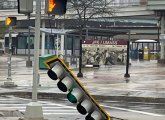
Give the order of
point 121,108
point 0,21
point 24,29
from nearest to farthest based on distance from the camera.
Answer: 1. point 121,108
2. point 0,21
3. point 24,29

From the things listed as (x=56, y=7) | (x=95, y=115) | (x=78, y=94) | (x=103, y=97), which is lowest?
(x=103, y=97)

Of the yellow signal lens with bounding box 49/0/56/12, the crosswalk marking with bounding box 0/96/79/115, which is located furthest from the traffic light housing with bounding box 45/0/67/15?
the crosswalk marking with bounding box 0/96/79/115

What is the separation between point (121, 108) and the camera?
16031mm

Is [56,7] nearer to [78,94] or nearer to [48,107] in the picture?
[78,94]

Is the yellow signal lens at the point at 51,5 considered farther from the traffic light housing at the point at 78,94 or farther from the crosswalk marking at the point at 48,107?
the traffic light housing at the point at 78,94

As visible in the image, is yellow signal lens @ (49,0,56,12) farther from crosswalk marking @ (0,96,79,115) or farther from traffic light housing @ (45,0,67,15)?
crosswalk marking @ (0,96,79,115)

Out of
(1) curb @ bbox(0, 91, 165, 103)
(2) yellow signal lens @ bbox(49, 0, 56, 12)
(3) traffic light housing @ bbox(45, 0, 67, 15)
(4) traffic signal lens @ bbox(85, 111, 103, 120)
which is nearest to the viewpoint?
(4) traffic signal lens @ bbox(85, 111, 103, 120)

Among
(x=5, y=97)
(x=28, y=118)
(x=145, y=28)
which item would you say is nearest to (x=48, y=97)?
(x=5, y=97)

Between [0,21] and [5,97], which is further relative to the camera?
[0,21]

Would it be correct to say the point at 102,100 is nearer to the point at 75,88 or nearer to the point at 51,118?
the point at 51,118

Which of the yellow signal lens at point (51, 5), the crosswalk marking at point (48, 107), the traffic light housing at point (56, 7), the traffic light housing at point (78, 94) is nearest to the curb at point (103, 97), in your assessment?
the crosswalk marking at point (48, 107)

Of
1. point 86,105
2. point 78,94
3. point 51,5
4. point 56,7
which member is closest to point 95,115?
point 86,105

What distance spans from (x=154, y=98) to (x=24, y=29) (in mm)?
70608

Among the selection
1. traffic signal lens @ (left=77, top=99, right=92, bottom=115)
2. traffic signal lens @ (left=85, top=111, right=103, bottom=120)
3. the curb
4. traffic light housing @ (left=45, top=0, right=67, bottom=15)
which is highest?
traffic light housing @ (left=45, top=0, right=67, bottom=15)
